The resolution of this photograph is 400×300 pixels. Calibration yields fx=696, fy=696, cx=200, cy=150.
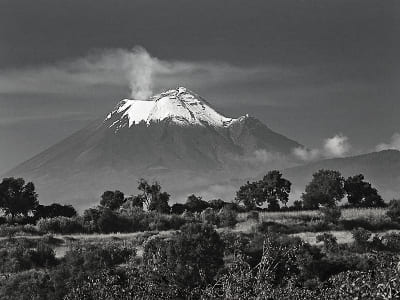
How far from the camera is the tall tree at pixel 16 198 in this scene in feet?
284

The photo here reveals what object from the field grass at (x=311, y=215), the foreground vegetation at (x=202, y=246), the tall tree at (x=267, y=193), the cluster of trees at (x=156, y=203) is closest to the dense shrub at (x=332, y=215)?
the foreground vegetation at (x=202, y=246)

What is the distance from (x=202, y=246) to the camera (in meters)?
52.9

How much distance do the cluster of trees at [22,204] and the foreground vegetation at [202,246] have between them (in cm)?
14

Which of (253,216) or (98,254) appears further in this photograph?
(253,216)

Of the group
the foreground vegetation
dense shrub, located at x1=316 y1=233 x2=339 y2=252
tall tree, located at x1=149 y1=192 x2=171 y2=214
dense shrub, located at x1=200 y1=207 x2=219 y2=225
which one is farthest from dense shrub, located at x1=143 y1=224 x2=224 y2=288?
tall tree, located at x1=149 y1=192 x2=171 y2=214

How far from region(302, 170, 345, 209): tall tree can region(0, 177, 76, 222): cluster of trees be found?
30.9 meters

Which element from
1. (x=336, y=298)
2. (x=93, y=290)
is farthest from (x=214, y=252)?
(x=336, y=298)

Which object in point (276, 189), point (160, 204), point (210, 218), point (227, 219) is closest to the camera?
point (227, 219)

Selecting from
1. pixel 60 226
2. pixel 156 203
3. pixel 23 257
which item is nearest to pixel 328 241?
pixel 23 257

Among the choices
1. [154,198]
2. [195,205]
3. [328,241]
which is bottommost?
[328,241]

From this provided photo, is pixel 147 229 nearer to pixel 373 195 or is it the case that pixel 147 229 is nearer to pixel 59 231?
pixel 59 231

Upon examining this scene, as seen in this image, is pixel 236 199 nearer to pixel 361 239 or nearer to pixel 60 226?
pixel 60 226

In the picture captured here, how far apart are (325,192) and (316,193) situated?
1212 millimetres

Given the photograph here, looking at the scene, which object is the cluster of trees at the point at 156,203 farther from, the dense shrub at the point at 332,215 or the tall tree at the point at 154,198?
the dense shrub at the point at 332,215
